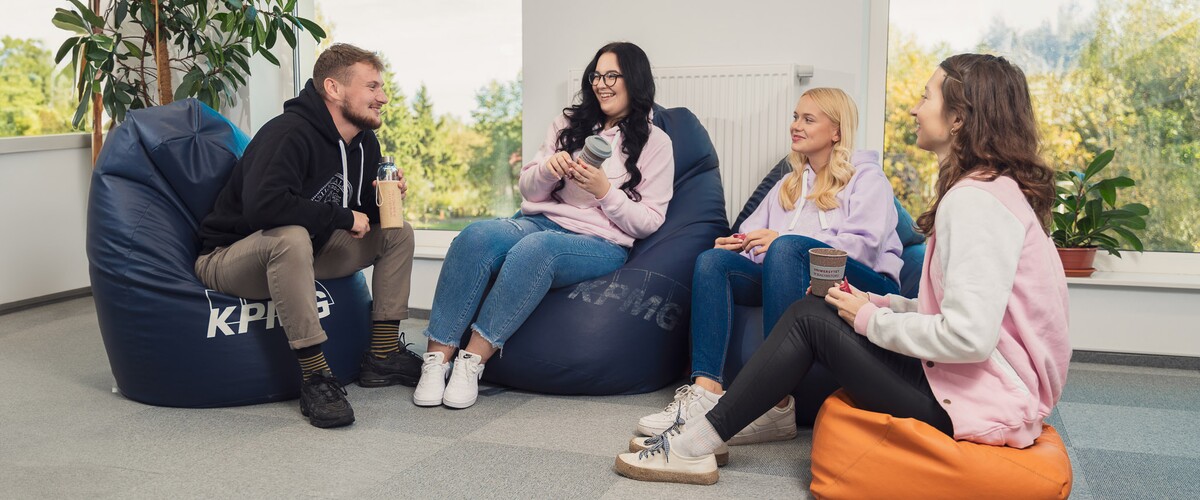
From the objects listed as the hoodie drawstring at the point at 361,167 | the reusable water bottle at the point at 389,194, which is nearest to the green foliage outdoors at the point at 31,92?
the hoodie drawstring at the point at 361,167

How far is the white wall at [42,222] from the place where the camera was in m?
4.07

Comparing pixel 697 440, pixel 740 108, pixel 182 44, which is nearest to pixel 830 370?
pixel 697 440

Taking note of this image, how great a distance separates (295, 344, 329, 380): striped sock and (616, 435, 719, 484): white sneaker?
92cm

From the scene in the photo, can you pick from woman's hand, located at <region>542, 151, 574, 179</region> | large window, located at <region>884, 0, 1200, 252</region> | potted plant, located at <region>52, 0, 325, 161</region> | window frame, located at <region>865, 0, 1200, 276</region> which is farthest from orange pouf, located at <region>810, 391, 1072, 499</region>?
potted plant, located at <region>52, 0, 325, 161</region>

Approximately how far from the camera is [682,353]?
9.60ft

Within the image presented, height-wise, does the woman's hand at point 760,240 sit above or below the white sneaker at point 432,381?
above

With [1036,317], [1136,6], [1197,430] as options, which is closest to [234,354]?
[1036,317]

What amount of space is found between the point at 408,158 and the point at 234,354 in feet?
6.42

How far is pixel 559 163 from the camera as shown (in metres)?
2.79

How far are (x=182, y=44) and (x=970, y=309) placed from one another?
3518mm

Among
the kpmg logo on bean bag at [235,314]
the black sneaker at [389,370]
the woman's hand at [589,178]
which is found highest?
the woman's hand at [589,178]

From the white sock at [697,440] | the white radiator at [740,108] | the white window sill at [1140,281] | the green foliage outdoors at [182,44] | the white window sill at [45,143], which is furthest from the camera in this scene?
the white window sill at [45,143]

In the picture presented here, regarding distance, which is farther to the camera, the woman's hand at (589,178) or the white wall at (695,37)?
the white wall at (695,37)

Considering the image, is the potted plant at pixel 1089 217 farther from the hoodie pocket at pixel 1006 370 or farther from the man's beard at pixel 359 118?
the man's beard at pixel 359 118
